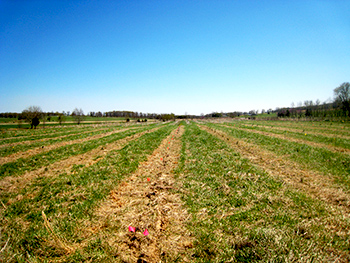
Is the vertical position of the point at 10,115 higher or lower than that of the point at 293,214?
higher

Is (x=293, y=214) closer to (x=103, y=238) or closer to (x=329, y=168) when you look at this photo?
(x=103, y=238)

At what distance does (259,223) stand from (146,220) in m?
3.29

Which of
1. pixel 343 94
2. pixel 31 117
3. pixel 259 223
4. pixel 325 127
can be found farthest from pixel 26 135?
pixel 343 94

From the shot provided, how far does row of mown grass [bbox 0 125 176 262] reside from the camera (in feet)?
11.0

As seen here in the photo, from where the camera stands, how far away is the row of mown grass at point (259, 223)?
3223 mm

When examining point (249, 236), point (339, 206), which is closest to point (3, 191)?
point (249, 236)

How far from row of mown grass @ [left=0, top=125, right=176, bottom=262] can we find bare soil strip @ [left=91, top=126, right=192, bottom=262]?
38 centimetres

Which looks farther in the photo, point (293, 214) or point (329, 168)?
point (329, 168)

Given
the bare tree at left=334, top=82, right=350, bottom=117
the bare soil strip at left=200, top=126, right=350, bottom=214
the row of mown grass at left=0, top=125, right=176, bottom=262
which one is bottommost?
the bare soil strip at left=200, top=126, right=350, bottom=214

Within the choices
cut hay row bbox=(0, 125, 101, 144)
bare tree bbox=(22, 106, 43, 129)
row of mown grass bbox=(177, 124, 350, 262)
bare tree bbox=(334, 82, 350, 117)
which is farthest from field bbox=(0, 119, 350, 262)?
bare tree bbox=(334, 82, 350, 117)

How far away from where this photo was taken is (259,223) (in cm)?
420

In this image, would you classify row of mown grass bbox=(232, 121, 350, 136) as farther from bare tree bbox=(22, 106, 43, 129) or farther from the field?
bare tree bbox=(22, 106, 43, 129)

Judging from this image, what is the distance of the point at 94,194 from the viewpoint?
6.10m

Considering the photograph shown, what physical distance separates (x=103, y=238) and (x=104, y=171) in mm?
5255
